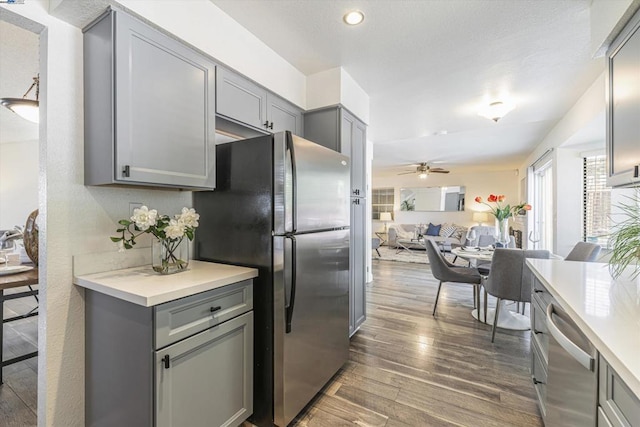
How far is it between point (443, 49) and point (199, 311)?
8.27 feet

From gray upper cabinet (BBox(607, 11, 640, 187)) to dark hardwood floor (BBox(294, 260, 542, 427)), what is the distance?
1.52 meters

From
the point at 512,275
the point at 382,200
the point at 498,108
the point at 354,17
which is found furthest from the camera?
the point at 382,200

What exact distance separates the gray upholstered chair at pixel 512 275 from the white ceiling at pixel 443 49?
5.53 feet

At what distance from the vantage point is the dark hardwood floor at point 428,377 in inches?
68.1

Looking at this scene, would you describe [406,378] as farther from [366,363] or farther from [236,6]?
[236,6]

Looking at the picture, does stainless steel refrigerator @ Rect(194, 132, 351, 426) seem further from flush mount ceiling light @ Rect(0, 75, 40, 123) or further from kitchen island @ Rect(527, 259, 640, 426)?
flush mount ceiling light @ Rect(0, 75, 40, 123)

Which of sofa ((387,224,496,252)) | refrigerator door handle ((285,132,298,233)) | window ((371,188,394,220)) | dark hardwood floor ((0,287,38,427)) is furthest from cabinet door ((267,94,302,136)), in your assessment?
window ((371,188,394,220))

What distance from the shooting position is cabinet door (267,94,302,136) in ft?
7.48

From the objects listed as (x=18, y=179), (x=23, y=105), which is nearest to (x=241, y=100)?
(x=23, y=105)

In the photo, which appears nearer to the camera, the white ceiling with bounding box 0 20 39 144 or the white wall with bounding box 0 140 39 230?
the white ceiling with bounding box 0 20 39 144

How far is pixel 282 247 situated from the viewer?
156 cm

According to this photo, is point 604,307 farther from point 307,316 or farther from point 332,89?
point 332,89

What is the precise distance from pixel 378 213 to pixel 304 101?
28.0 ft

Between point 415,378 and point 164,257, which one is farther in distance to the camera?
point 415,378
